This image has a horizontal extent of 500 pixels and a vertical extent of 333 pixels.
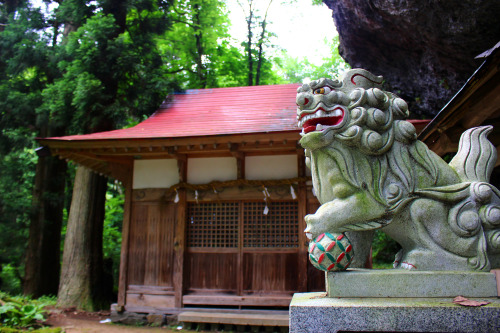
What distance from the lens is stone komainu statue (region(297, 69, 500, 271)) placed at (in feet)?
7.77

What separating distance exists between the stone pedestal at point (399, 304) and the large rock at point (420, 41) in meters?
5.53

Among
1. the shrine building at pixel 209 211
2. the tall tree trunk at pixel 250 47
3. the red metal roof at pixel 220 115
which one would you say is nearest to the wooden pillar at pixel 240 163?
the shrine building at pixel 209 211

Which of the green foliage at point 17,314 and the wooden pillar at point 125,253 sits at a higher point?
the wooden pillar at point 125,253

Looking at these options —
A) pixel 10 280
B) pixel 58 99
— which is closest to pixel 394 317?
pixel 58 99

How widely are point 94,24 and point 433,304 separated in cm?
974

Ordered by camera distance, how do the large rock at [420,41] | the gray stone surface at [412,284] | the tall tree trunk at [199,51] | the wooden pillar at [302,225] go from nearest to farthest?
1. the gray stone surface at [412,284]
2. the large rock at [420,41]
3. the wooden pillar at [302,225]
4. the tall tree trunk at [199,51]

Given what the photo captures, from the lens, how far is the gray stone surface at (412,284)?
2.22 metres

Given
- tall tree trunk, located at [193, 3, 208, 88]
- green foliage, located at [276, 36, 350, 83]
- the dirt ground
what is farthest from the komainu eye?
green foliage, located at [276, 36, 350, 83]

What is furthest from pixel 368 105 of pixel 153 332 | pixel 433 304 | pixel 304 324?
pixel 153 332

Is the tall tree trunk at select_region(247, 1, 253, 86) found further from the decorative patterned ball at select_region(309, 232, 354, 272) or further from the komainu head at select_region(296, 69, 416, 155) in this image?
the decorative patterned ball at select_region(309, 232, 354, 272)

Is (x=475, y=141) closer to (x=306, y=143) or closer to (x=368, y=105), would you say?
(x=368, y=105)

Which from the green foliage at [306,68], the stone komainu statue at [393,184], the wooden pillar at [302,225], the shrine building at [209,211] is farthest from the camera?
the green foliage at [306,68]

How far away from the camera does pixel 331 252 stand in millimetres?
2268

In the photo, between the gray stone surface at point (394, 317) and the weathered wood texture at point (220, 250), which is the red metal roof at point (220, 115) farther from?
the gray stone surface at point (394, 317)
